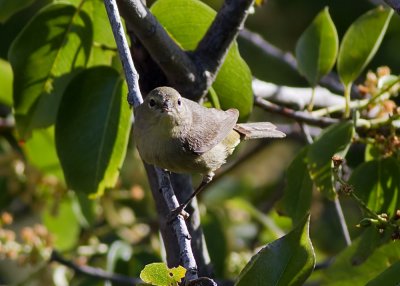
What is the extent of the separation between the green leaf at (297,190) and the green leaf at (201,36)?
11.6 inches

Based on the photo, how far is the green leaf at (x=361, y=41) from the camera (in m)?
3.17

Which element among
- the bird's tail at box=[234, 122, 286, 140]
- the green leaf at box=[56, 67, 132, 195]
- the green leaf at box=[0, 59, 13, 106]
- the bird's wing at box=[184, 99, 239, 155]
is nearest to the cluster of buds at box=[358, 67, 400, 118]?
the bird's tail at box=[234, 122, 286, 140]

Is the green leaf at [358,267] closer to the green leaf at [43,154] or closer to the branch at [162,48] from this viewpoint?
the branch at [162,48]

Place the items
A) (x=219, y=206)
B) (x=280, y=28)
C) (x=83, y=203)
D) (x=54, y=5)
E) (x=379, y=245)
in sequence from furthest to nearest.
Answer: (x=280, y=28) < (x=219, y=206) < (x=83, y=203) < (x=54, y=5) < (x=379, y=245)

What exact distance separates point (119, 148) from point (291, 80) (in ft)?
10.8

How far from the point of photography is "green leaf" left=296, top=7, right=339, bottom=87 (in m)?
3.32

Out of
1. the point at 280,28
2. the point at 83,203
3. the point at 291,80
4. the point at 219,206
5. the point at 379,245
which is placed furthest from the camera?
the point at 280,28

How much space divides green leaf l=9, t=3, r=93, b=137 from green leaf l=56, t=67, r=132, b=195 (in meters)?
0.08

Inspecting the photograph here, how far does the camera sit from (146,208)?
526 cm

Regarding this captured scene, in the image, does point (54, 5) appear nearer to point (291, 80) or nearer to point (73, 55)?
point (73, 55)

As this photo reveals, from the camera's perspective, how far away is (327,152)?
2.89 metres

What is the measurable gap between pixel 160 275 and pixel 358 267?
1.07 m

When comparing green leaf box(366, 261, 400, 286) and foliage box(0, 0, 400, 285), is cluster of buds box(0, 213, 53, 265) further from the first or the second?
green leaf box(366, 261, 400, 286)

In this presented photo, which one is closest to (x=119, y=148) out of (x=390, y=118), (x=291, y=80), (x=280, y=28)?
(x=390, y=118)
